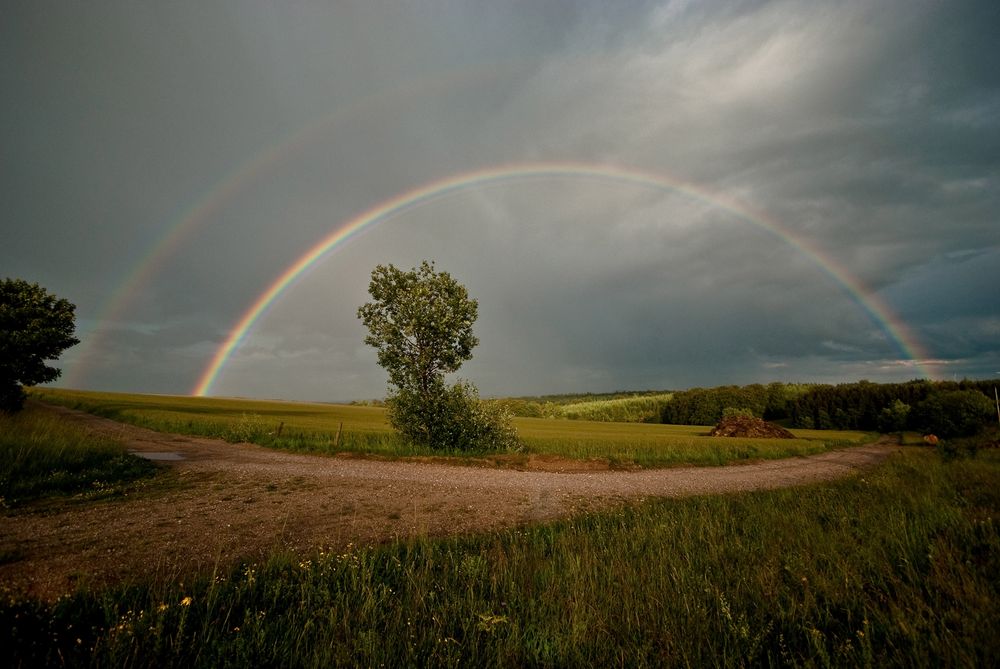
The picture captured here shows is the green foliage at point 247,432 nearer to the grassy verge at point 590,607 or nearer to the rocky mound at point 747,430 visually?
the grassy verge at point 590,607

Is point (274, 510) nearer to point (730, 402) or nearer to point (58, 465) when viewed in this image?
point (58, 465)

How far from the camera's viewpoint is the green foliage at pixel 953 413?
72.7m

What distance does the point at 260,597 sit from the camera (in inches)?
195

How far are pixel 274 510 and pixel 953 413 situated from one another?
114013mm

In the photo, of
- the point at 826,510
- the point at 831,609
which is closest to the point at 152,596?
the point at 831,609

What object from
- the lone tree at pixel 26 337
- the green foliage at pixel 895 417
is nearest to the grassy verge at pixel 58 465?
the lone tree at pixel 26 337

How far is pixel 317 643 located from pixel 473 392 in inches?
805

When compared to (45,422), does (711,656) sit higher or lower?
lower

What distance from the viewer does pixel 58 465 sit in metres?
13.1

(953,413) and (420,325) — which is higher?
(420,325)

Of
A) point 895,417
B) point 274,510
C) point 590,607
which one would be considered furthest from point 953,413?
point 274,510

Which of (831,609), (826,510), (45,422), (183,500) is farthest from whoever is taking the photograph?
(45,422)

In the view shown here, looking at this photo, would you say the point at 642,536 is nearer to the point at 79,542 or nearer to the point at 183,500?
the point at 79,542

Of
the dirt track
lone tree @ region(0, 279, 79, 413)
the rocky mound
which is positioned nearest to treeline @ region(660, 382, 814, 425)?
the rocky mound
